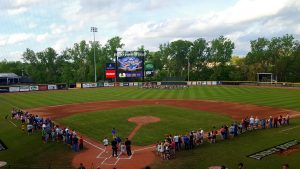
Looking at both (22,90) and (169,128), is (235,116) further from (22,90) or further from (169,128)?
(22,90)

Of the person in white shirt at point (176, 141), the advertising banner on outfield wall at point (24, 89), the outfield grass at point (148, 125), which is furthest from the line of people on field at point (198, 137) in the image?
the advertising banner on outfield wall at point (24, 89)

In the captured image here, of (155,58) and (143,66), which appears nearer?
(143,66)

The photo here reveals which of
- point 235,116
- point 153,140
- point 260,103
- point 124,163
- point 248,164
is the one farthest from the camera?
point 260,103

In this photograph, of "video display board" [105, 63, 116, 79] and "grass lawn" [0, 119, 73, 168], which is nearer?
"grass lawn" [0, 119, 73, 168]

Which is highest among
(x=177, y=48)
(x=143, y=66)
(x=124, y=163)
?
(x=177, y=48)

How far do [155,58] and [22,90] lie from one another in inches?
2679

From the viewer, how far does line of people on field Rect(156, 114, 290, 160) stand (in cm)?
2145

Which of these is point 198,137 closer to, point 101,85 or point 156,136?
point 156,136

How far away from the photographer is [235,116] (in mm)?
36500

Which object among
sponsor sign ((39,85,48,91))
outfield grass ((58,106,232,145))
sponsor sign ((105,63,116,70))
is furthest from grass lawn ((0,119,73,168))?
sponsor sign ((105,63,116,70))

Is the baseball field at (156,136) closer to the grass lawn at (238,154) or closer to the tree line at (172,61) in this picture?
the grass lawn at (238,154)

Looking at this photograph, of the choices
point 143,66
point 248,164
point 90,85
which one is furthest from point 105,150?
point 90,85

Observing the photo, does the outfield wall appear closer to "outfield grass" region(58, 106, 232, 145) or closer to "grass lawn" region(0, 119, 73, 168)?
"outfield grass" region(58, 106, 232, 145)

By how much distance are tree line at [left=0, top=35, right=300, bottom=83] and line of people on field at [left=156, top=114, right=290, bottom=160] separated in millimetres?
80869
